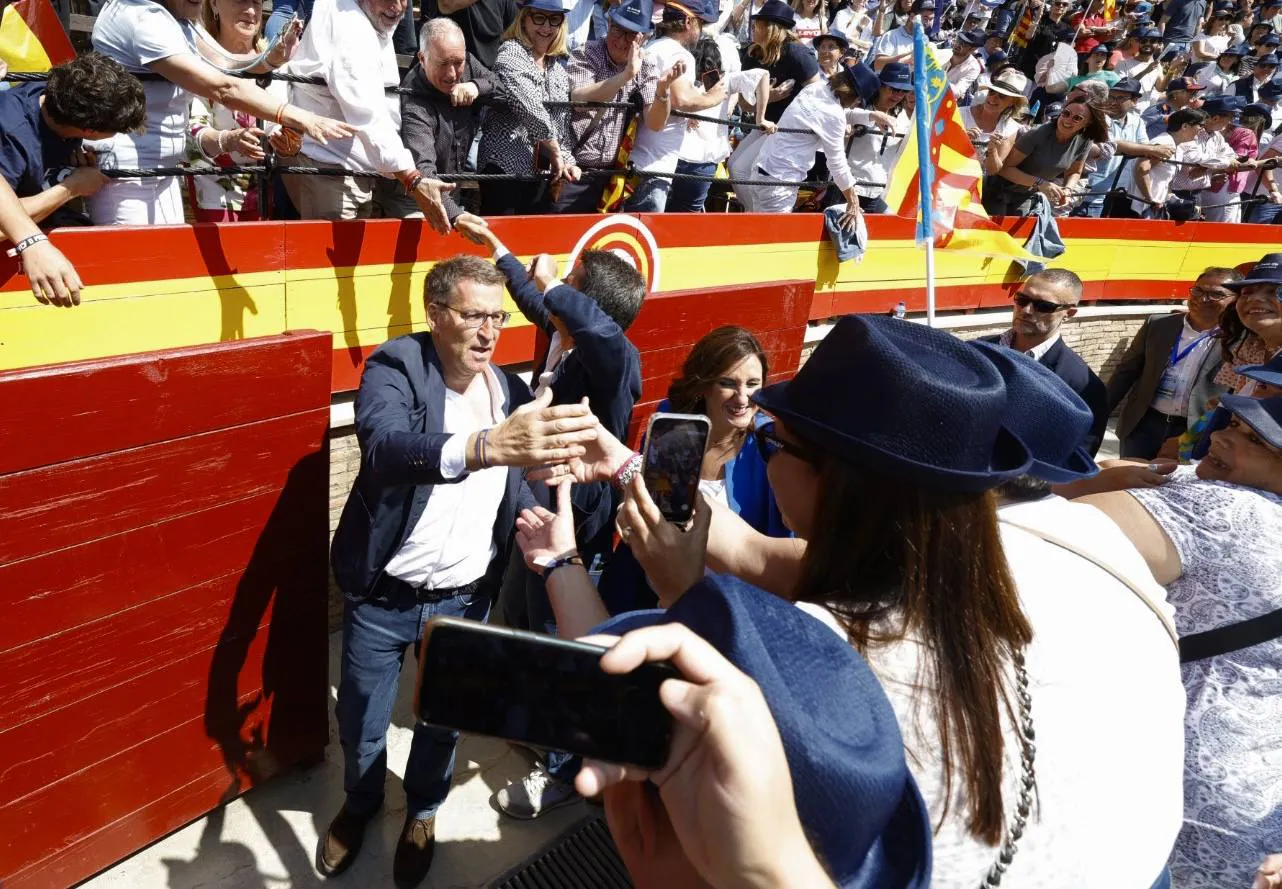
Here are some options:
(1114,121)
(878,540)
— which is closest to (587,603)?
(878,540)

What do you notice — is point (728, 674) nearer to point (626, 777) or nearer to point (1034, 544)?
point (626, 777)

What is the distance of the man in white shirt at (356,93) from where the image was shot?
12.9ft

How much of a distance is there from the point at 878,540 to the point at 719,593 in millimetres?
377

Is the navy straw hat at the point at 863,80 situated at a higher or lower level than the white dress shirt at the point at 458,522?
higher

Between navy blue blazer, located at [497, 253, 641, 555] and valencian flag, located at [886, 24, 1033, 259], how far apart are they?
2182mm

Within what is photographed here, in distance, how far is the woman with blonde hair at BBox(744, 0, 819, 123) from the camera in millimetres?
7504

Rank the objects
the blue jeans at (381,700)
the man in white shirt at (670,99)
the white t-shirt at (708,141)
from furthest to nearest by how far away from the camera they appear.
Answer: the white t-shirt at (708,141)
the man in white shirt at (670,99)
the blue jeans at (381,700)

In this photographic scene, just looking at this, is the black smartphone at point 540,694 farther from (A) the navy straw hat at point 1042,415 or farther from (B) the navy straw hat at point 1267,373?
(B) the navy straw hat at point 1267,373

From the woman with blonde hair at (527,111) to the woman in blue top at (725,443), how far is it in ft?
7.40

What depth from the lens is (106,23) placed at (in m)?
3.37

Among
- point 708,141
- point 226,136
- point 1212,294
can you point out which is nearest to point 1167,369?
point 1212,294

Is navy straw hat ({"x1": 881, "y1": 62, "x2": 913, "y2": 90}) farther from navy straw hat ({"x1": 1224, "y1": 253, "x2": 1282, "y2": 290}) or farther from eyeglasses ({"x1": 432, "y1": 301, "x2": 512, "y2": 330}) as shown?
eyeglasses ({"x1": 432, "y1": 301, "x2": 512, "y2": 330})

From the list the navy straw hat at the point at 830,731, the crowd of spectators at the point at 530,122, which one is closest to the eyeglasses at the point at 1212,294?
the crowd of spectators at the point at 530,122

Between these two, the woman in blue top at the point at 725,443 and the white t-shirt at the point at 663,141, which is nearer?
the woman in blue top at the point at 725,443
